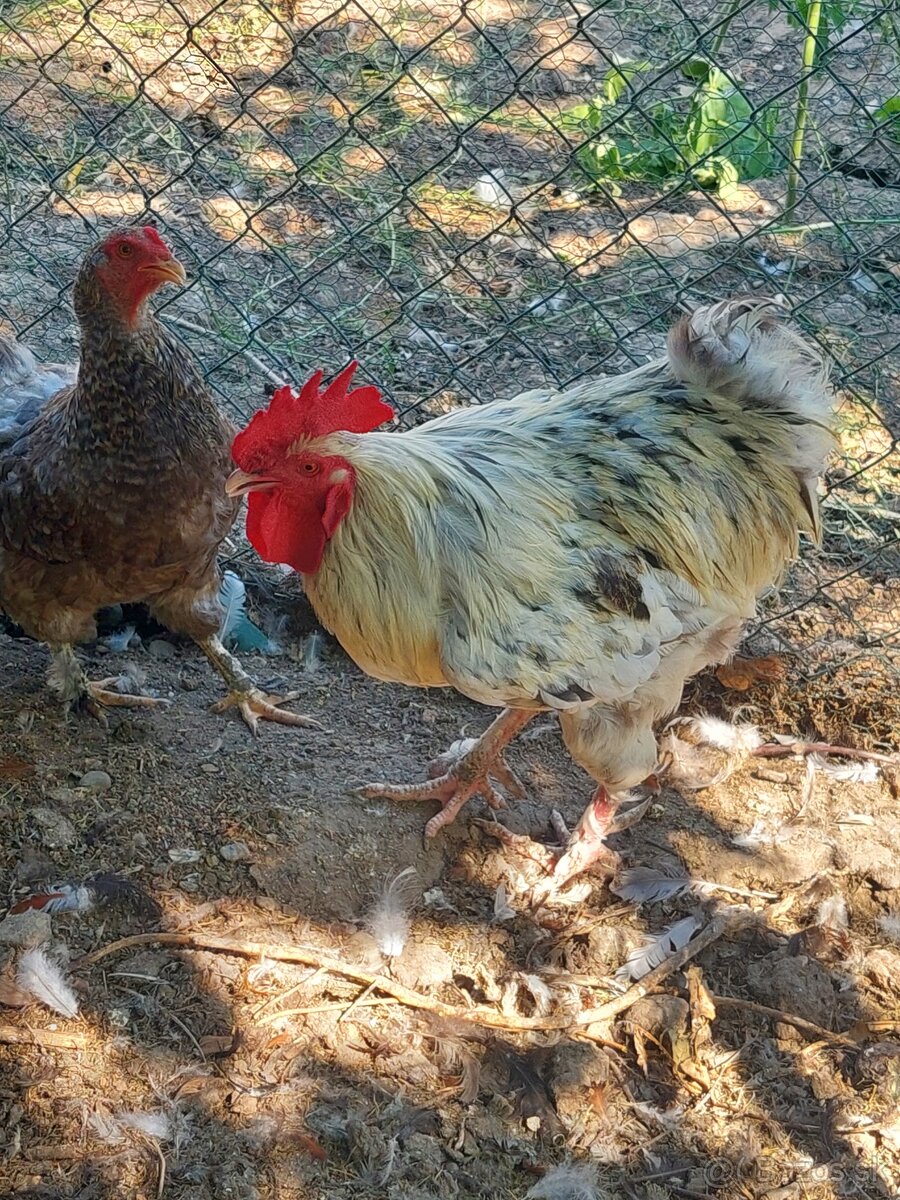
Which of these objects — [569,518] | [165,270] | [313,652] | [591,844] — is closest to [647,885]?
[591,844]

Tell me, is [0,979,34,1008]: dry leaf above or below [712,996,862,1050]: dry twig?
above

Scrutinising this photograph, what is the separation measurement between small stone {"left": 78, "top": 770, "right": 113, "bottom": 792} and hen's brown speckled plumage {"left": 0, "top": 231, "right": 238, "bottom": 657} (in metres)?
0.49

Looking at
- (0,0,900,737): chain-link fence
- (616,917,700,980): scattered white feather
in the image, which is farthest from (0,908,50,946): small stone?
(0,0,900,737): chain-link fence

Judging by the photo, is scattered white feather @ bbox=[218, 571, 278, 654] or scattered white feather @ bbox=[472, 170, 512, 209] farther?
scattered white feather @ bbox=[472, 170, 512, 209]

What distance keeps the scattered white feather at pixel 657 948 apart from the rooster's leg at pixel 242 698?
128 cm

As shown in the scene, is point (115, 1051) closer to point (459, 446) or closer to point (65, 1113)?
point (65, 1113)

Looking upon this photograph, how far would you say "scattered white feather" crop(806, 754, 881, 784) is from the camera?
10.9ft

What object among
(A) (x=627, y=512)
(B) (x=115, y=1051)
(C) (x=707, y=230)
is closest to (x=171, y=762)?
(B) (x=115, y=1051)

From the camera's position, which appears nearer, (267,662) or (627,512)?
(627,512)

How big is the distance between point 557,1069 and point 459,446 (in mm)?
1570

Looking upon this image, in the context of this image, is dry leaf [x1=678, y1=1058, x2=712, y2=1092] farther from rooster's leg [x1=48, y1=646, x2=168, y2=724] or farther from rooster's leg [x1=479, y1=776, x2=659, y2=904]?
rooster's leg [x1=48, y1=646, x2=168, y2=724]

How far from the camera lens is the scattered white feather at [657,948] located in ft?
9.24

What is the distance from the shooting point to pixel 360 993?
2.71 m

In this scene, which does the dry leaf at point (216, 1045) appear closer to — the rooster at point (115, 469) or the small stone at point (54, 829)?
the small stone at point (54, 829)
